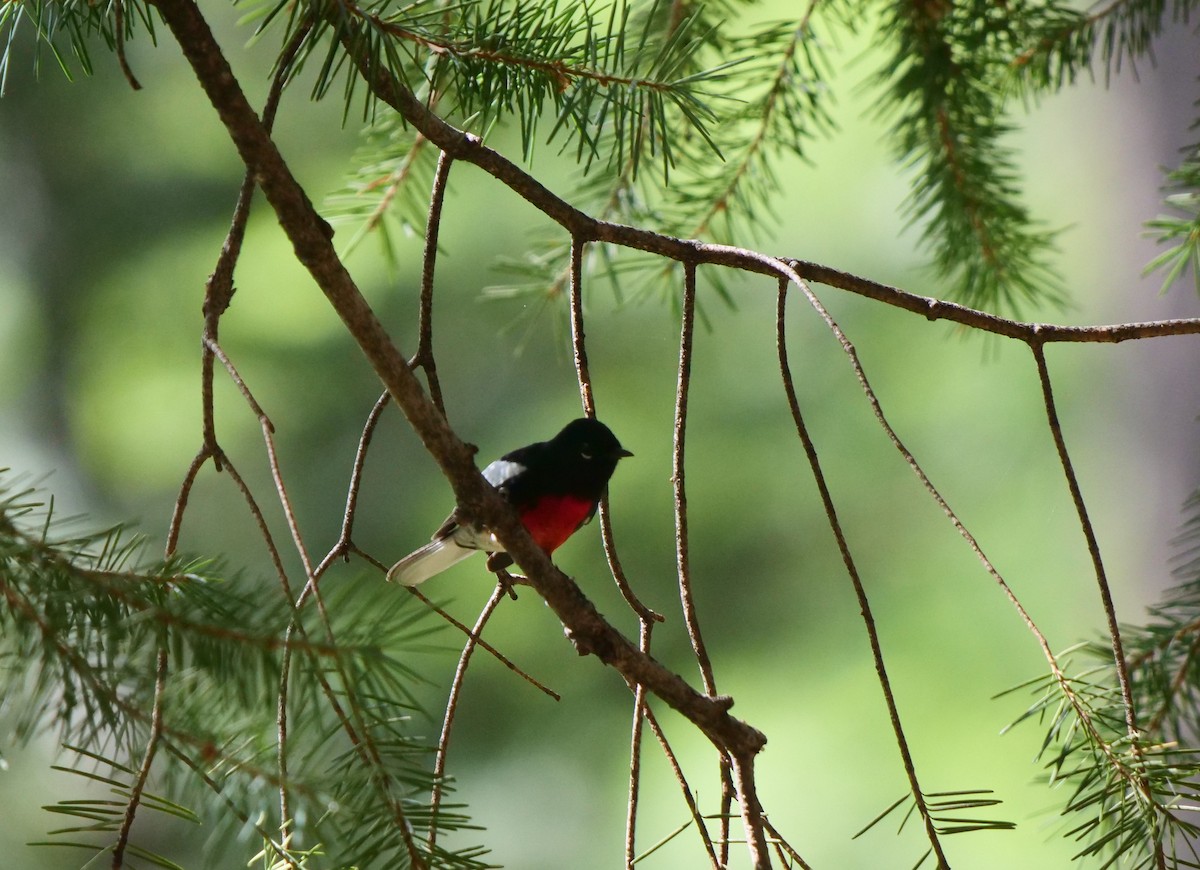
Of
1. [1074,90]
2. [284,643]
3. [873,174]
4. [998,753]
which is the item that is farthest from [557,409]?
[284,643]

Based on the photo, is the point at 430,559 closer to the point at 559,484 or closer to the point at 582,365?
the point at 559,484

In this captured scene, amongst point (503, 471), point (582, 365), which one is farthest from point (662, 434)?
point (582, 365)

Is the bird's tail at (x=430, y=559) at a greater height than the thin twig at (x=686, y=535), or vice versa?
the bird's tail at (x=430, y=559)

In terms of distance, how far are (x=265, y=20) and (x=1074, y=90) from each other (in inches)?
90.4

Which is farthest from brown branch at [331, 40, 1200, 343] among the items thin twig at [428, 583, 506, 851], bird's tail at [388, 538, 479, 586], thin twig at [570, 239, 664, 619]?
bird's tail at [388, 538, 479, 586]

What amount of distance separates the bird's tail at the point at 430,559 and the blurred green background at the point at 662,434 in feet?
2.51

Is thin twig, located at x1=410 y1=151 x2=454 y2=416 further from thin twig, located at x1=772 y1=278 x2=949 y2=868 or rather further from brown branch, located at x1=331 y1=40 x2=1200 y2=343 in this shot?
thin twig, located at x1=772 y1=278 x2=949 y2=868

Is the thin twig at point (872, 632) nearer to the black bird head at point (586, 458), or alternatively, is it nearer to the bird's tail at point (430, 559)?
the black bird head at point (586, 458)

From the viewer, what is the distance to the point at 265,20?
49cm

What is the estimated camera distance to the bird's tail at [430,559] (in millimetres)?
1170

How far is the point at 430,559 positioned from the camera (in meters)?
1.21

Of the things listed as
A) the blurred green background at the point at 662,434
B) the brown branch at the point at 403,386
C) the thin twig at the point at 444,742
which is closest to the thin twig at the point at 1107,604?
the brown branch at the point at 403,386

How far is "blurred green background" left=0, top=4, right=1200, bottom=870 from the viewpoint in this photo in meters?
2.10

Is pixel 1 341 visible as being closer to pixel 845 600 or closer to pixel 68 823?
pixel 68 823
